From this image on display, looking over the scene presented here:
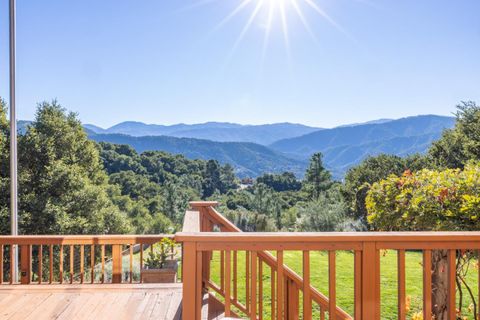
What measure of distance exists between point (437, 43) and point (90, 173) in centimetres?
1709

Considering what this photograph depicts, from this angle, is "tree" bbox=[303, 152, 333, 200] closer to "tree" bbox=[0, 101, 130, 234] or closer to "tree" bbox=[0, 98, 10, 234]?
"tree" bbox=[0, 101, 130, 234]

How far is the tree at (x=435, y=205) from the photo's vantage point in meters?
3.12

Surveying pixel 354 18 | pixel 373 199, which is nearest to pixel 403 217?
pixel 373 199

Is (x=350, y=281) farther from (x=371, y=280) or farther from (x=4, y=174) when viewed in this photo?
(x=4, y=174)

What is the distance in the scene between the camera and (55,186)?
1366cm

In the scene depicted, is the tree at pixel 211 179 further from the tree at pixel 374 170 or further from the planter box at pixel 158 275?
the planter box at pixel 158 275

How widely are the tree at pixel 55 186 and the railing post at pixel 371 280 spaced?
41.8 ft

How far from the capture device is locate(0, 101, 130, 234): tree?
506 inches

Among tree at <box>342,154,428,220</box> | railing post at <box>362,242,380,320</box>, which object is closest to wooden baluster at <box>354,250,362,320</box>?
railing post at <box>362,242,380,320</box>

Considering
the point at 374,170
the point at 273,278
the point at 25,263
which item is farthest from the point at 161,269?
the point at 374,170

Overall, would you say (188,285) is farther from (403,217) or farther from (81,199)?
(81,199)

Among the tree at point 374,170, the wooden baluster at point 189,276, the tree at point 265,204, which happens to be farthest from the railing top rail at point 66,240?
the tree at point 265,204

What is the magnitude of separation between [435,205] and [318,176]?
30.8 metres

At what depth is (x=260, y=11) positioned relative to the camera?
10844mm
